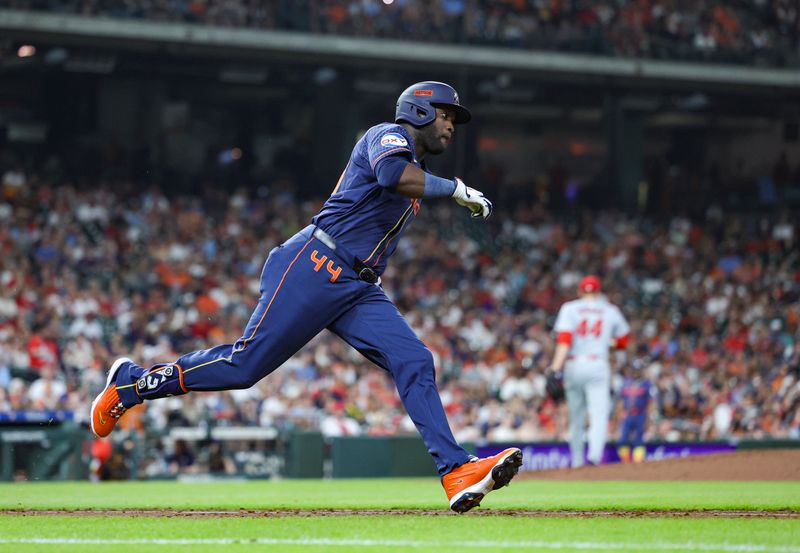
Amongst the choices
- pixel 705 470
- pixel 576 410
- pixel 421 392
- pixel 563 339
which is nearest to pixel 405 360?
pixel 421 392

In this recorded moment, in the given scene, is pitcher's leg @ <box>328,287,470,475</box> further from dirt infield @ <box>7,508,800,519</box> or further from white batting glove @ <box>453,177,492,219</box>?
white batting glove @ <box>453,177,492,219</box>

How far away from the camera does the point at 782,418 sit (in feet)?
65.3

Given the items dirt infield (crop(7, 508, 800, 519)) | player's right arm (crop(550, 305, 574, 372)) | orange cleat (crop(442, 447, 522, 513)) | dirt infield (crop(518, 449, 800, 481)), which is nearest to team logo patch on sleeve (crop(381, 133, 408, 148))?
orange cleat (crop(442, 447, 522, 513))

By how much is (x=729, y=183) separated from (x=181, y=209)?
13.4m

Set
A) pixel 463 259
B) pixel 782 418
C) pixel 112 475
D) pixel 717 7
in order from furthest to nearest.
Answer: pixel 717 7, pixel 463 259, pixel 782 418, pixel 112 475

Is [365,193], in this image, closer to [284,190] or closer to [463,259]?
[463,259]

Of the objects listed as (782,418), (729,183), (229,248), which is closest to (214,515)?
(782,418)

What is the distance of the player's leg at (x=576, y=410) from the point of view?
42.5 feet

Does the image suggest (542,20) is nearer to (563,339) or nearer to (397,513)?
(563,339)

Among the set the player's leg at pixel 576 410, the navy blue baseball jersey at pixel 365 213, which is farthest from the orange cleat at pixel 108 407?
the player's leg at pixel 576 410

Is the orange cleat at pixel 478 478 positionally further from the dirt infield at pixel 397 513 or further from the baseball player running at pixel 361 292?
the dirt infield at pixel 397 513

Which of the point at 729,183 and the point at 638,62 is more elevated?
the point at 638,62

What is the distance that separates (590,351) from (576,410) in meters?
0.66

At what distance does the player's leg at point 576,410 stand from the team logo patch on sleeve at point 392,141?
703 cm
